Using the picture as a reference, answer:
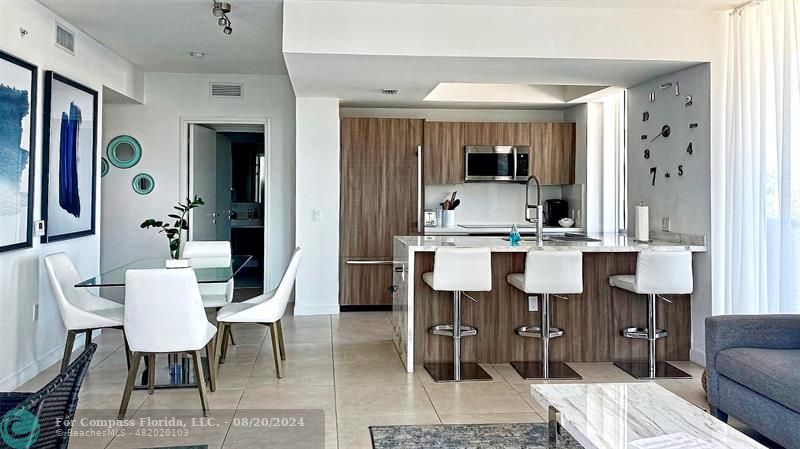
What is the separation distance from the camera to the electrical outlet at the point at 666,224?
485cm

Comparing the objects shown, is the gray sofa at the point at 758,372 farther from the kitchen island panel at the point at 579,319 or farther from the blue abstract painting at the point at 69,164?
the blue abstract painting at the point at 69,164

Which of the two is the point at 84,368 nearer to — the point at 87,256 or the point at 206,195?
the point at 87,256

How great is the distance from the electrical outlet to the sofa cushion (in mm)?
1823

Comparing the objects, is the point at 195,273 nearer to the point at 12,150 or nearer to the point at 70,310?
the point at 70,310

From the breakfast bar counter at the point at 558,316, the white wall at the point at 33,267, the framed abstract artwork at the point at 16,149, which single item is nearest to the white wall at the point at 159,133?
the white wall at the point at 33,267

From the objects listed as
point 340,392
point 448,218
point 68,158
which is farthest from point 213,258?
point 448,218

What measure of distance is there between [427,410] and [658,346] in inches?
84.7

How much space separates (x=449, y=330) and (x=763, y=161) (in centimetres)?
237

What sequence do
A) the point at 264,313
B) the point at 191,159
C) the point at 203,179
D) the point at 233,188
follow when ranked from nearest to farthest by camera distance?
the point at 264,313 → the point at 191,159 → the point at 203,179 → the point at 233,188

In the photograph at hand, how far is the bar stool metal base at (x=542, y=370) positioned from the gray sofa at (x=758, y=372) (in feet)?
3.61

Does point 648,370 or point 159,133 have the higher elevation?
point 159,133

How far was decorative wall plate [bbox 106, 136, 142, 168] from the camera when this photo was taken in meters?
6.74

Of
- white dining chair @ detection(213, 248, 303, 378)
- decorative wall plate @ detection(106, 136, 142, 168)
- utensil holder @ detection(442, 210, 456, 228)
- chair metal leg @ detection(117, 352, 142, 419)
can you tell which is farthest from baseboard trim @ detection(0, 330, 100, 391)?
utensil holder @ detection(442, 210, 456, 228)

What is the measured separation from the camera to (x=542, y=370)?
14.2ft
